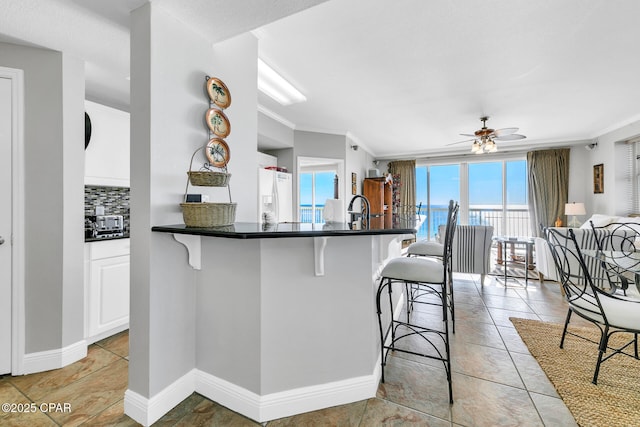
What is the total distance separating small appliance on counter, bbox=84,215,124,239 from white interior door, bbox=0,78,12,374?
1.85 ft

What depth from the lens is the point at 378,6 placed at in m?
1.91

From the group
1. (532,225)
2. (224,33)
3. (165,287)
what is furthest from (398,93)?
(532,225)

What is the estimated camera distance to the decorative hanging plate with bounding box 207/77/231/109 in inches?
69.1

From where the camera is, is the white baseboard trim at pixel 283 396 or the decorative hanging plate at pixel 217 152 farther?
the decorative hanging plate at pixel 217 152

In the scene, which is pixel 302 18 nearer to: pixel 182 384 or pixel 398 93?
pixel 398 93

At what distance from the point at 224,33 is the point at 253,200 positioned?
3.55 ft

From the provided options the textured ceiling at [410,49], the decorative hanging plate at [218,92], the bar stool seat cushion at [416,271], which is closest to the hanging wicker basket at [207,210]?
the decorative hanging plate at [218,92]

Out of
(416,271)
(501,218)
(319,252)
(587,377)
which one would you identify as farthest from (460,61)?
(501,218)

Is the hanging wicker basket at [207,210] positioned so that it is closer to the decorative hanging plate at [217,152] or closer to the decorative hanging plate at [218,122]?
the decorative hanging plate at [217,152]

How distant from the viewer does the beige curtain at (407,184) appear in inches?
267

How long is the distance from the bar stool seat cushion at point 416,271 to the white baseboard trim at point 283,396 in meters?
0.61

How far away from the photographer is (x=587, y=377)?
Result: 1.86 meters

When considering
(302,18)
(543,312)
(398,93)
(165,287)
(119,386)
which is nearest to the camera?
(165,287)

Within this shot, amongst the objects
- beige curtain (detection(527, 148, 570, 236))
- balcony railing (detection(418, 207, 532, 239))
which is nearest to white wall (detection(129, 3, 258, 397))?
balcony railing (detection(418, 207, 532, 239))
